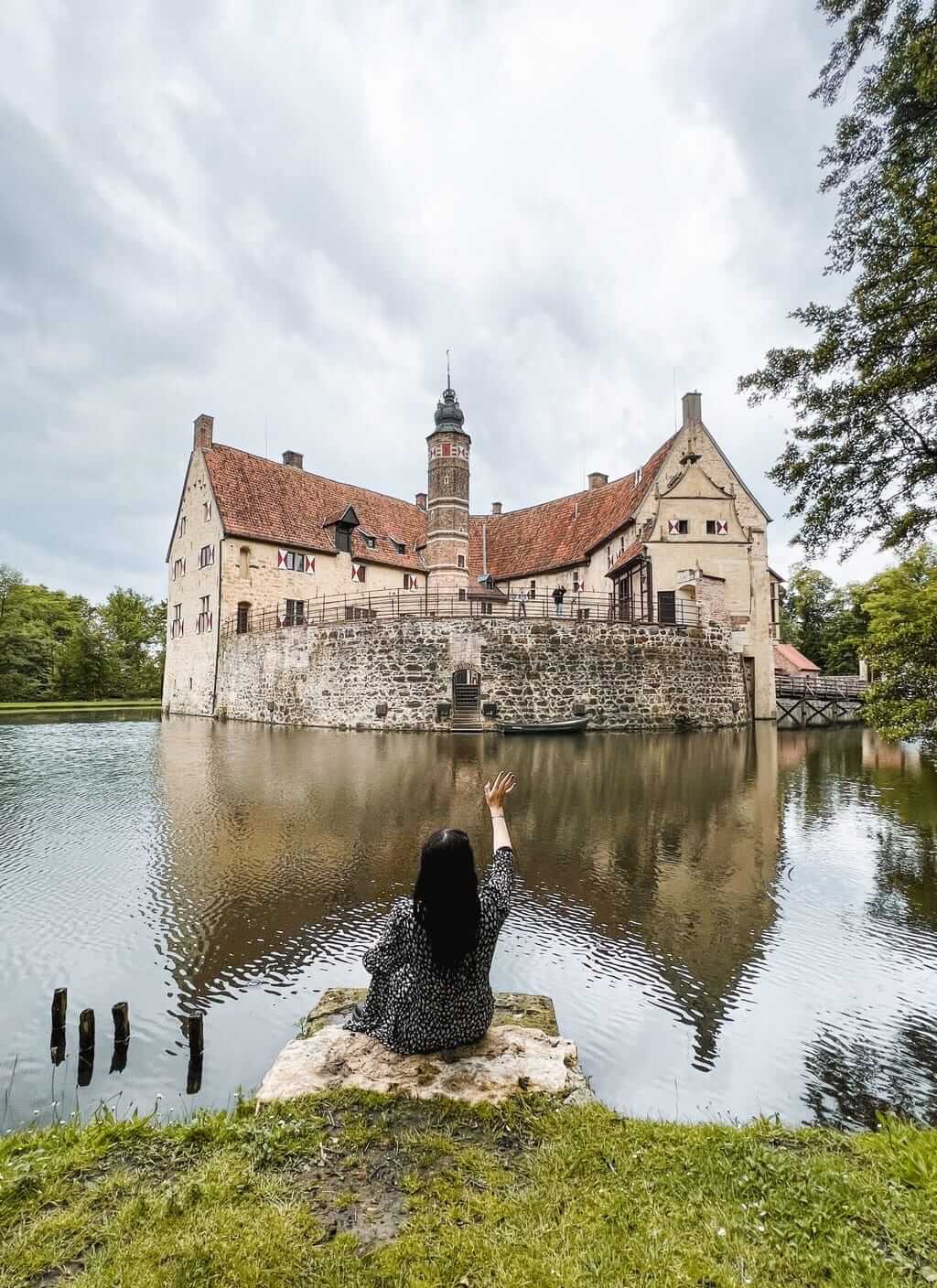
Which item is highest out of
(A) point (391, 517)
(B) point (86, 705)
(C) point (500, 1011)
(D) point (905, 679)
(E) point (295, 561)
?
(A) point (391, 517)

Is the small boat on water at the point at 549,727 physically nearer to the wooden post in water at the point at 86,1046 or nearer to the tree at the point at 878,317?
the tree at the point at 878,317

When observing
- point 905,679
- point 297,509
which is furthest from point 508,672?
point 297,509

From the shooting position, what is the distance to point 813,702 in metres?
34.2

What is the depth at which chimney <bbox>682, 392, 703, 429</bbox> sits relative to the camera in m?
31.3

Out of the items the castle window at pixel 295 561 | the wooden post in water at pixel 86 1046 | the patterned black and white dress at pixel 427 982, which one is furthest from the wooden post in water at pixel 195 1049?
the castle window at pixel 295 561

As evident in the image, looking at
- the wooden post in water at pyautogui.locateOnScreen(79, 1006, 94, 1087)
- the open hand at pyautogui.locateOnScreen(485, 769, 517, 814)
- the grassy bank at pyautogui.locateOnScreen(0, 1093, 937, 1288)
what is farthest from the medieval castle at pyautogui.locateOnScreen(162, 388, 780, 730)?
the grassy bank at pyautogui.locateOnScreen(0, 1093, 937, 1288)

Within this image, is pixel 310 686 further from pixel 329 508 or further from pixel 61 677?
pixel 61 677

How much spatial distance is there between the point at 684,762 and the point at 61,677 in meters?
48.2

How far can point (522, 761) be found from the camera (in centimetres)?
1606

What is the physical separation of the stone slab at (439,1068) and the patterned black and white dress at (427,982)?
3.6 inches

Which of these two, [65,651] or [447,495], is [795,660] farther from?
[65,651]

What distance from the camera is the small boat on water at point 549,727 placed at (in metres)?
23.5

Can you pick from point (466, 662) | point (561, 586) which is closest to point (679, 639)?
point (466, 662)

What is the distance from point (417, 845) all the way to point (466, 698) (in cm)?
1618
